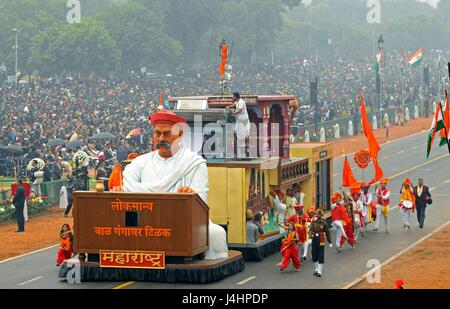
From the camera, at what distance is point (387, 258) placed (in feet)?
106

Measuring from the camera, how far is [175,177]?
28.6 meters

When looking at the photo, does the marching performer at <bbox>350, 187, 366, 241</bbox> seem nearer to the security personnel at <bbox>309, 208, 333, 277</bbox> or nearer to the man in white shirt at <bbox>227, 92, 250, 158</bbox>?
the man in white shirt at <bbox>227, 92, 250, 158</bbox>

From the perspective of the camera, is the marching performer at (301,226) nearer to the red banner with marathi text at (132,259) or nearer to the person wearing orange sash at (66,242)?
the red banner with marathi text at (132,259)

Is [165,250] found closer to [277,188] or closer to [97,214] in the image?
[97,214]

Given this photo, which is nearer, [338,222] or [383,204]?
[338,222]

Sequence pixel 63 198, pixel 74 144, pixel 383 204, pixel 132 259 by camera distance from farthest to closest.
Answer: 1. pixel 74 144
2. pixel 63 198
3. pixel 383 204
4. pixel 132 259

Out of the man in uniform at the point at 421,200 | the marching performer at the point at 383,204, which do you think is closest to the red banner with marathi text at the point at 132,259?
the marching performer at the point at 383,204

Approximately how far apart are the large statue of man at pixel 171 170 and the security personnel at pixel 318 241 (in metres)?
2.15

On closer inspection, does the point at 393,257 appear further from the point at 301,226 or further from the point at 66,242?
the point at 66,242

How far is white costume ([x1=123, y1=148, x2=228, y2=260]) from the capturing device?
28.7 m

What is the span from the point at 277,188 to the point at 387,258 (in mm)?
3336

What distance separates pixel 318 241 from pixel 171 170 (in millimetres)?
3939

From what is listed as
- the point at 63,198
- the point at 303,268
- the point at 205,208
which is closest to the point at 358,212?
the point at 303,268
